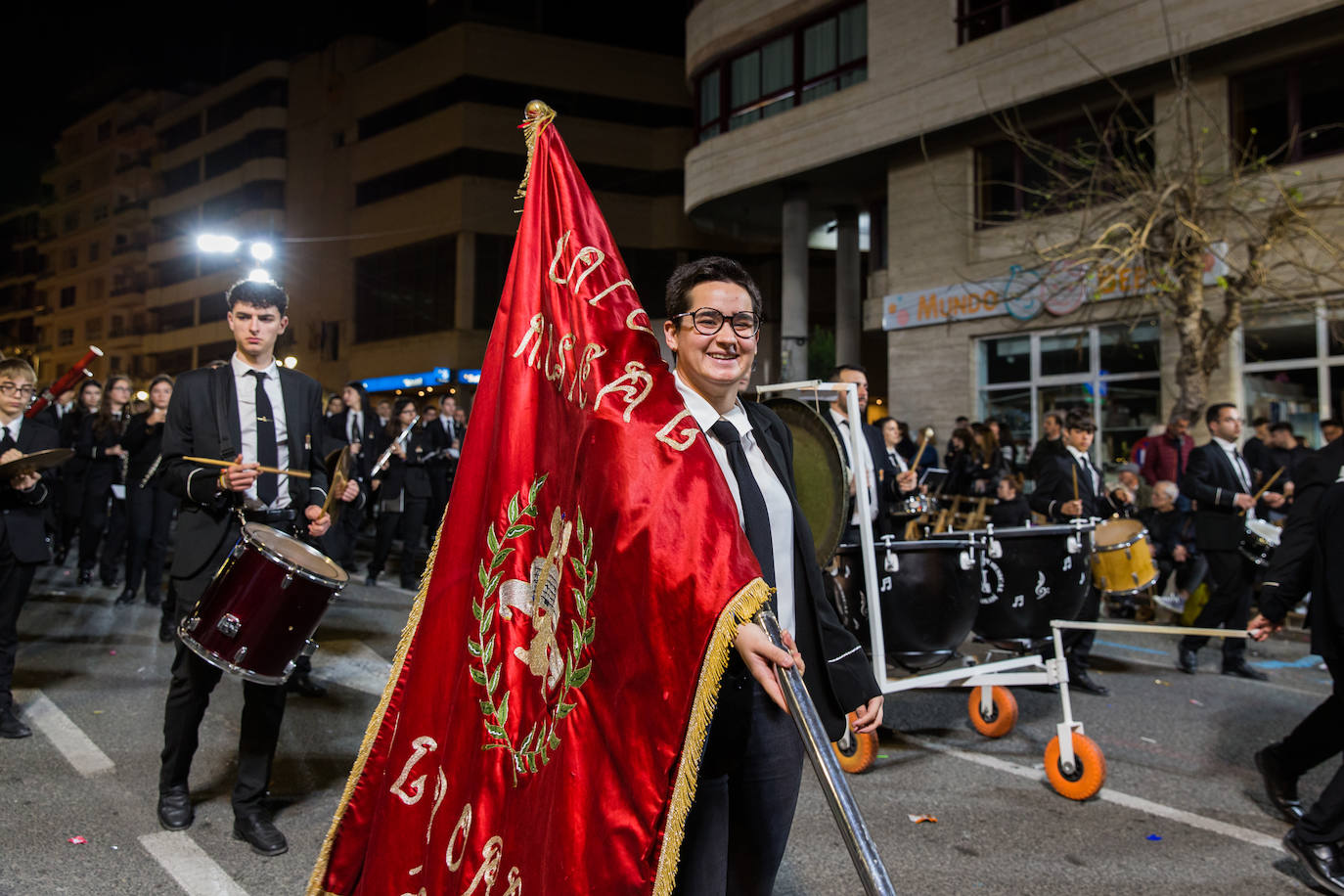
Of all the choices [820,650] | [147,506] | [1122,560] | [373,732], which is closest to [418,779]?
[373,732]

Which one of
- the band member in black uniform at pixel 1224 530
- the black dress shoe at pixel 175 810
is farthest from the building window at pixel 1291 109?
the black dress shoe at pixel 175 810

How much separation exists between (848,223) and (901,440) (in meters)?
10.5

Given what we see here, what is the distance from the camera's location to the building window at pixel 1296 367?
15.1m

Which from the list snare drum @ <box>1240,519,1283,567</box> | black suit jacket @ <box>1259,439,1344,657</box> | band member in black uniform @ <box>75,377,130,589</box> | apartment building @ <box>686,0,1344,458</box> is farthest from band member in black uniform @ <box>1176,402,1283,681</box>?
band member in black uniform @ <box>75,377,130,589</box>

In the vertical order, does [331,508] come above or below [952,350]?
below

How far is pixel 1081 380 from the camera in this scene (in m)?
18.1

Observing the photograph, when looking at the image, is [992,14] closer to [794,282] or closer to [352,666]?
[794,282]

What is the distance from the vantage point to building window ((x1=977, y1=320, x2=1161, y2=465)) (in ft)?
56.9

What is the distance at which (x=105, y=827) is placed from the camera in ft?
14.0

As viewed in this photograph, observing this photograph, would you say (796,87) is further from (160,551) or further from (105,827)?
(105,827)

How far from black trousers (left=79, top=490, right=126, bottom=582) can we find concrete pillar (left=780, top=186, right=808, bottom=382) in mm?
14836

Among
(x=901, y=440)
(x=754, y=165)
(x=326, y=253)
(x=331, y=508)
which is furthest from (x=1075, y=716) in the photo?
(x=326, y=253)

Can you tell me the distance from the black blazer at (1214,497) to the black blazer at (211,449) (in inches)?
291

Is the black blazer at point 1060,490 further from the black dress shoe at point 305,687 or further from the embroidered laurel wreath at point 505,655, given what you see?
the embroidered laurel wreath at point 505,655
